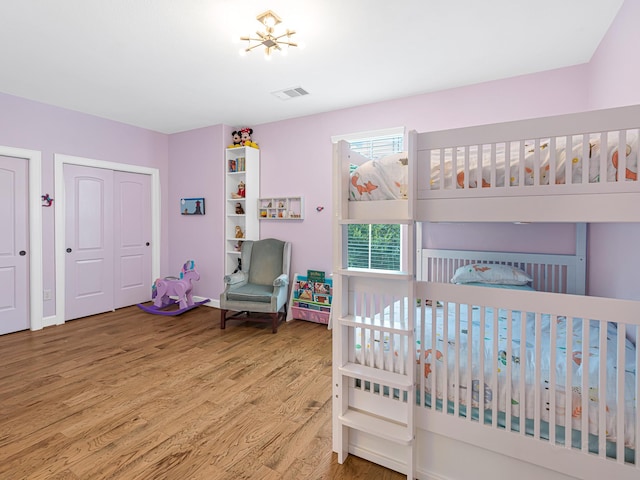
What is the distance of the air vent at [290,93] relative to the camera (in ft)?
10.8

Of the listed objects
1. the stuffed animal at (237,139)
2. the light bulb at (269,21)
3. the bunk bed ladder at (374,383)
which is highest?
the light bulb at (269,21)

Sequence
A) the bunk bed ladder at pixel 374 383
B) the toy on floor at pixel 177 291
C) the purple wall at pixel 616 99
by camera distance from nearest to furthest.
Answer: the bunk bed ladder at pixel 374 383
the purple wall at pixel 616 99
the toy on floor at pixel 177 291

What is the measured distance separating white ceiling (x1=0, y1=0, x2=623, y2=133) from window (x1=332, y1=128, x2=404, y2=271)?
1.33ft

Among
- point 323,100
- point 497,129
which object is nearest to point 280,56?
point 323,100

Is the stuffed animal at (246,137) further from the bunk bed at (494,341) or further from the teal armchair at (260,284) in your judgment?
the bunk bed at (494,341)

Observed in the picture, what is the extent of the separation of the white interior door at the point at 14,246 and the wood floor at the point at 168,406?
24cm

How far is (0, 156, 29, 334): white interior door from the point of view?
350cm

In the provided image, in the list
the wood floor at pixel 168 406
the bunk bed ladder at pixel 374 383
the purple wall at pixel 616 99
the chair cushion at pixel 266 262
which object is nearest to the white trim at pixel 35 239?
the wood floor at pixel 168 406

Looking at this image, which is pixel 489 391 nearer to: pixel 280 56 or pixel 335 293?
pixel 335 293

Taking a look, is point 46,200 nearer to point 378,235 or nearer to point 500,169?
point 378,235

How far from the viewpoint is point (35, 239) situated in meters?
3.68

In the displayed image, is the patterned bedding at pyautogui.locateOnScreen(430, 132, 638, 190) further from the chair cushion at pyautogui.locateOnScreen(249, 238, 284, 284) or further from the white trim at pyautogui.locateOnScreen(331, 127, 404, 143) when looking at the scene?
the chair cushion at pyautogui.locateOnScreen(249, 238, 284, 284)

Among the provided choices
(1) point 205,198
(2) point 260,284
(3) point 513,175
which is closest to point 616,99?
(3) point 513,175

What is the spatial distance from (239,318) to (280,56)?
9.34 ft
